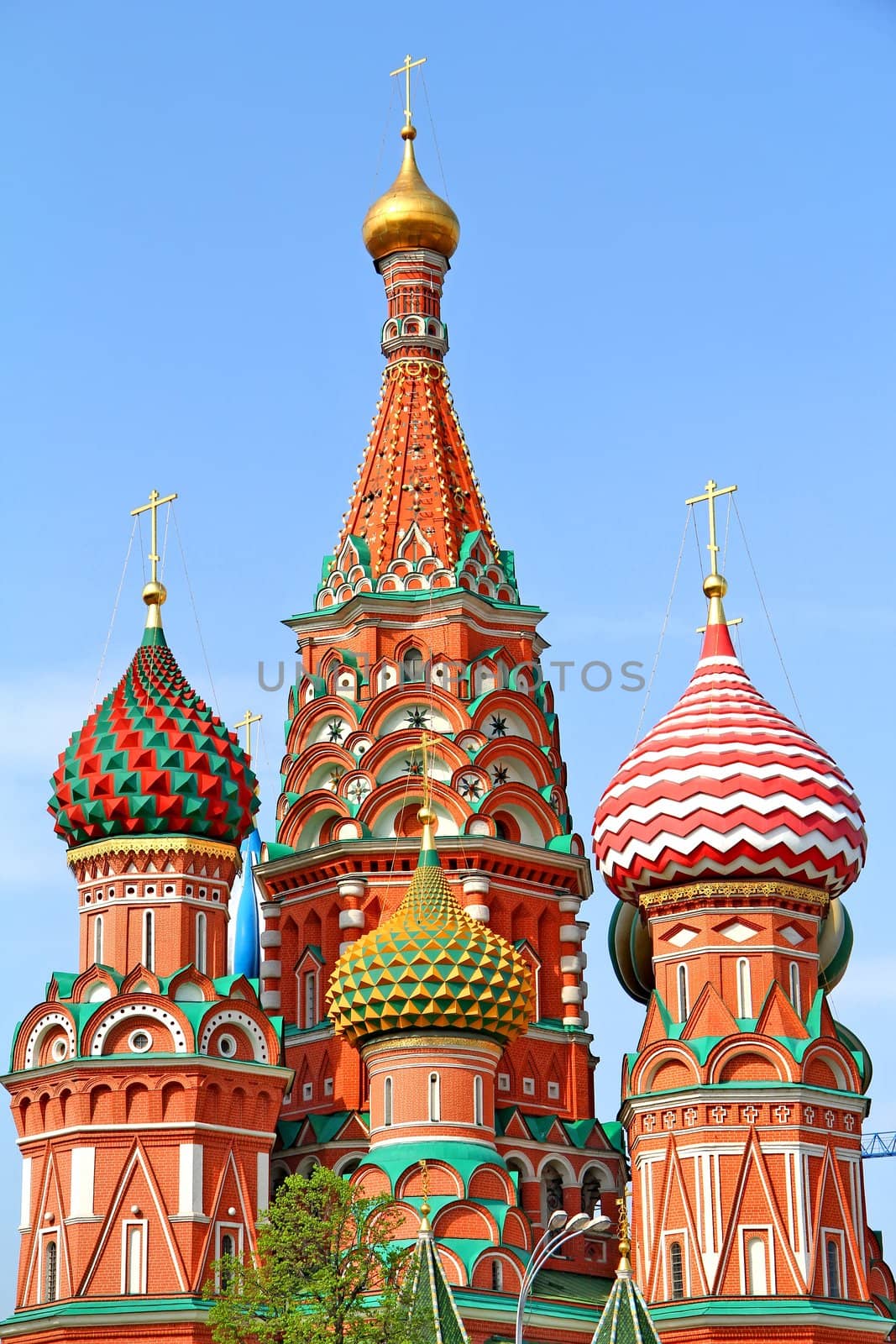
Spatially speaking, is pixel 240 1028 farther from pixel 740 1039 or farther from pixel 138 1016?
pixel 740 1039

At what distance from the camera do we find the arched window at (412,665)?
163ft

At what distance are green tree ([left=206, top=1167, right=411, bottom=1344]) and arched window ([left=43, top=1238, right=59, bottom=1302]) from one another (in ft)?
12.6

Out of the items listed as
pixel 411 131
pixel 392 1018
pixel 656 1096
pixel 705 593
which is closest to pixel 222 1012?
pixel 392 1018

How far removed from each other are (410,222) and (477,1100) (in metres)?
15.7

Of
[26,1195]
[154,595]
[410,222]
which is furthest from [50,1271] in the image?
[410,222]

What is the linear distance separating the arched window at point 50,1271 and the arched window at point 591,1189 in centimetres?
881

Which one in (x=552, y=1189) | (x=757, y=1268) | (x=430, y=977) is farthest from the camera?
(x=552, y=1189)

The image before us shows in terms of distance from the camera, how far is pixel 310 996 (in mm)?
48438

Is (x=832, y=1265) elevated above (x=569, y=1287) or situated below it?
below

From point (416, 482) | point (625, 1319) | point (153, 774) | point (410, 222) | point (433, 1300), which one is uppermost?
point (410, 222)

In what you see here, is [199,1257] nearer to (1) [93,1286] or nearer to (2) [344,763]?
(1) [93,1286]

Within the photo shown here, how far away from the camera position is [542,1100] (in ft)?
157

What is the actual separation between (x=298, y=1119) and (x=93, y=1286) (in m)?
6.14

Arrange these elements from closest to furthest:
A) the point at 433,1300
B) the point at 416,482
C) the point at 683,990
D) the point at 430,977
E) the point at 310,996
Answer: the point at 433,1300
the point at 430,977
the point at 683,990
the point at 310,996
the point at 416,482
